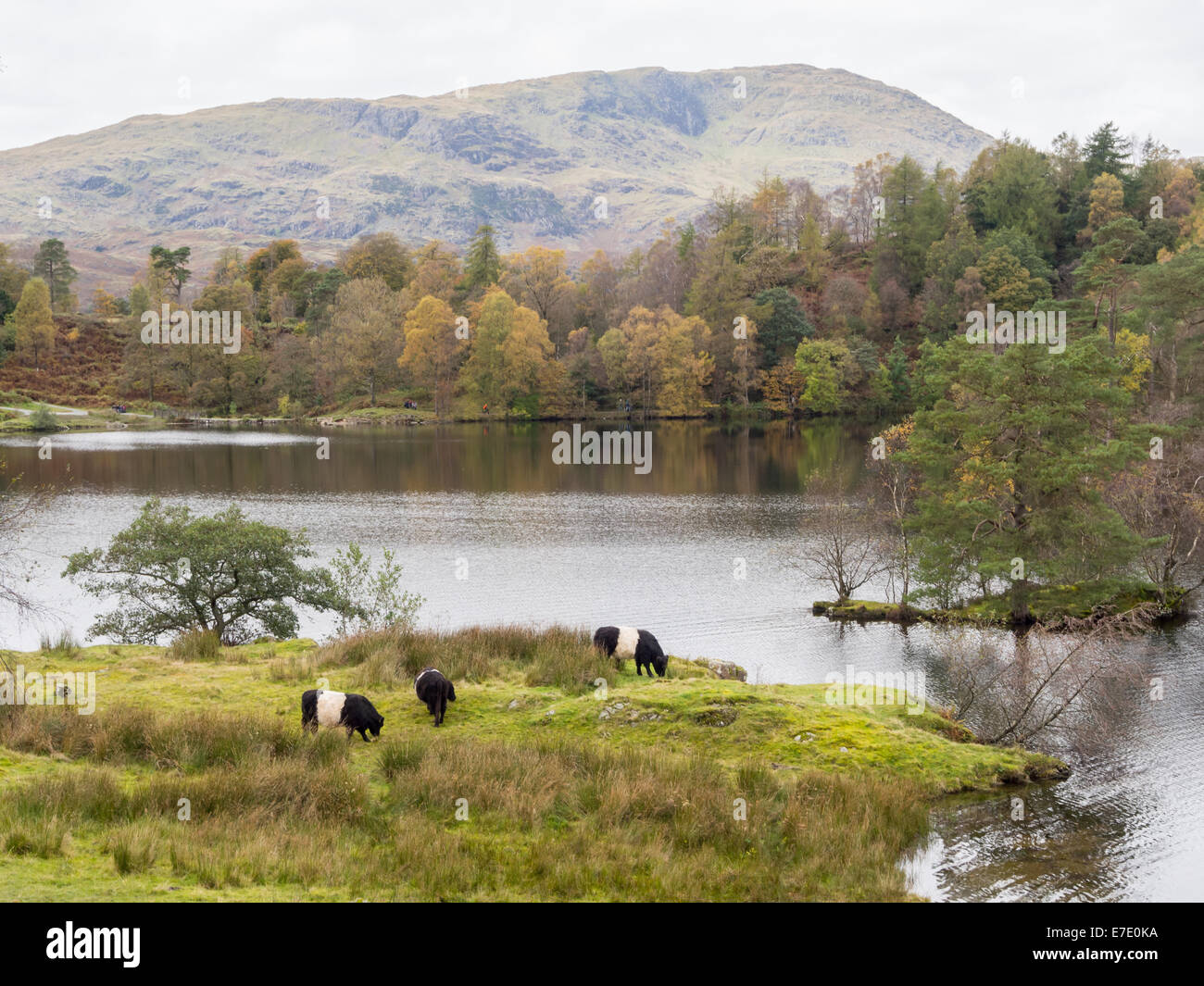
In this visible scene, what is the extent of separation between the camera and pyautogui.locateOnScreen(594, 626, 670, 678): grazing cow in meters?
18.2

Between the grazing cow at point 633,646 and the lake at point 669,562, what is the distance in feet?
18.8

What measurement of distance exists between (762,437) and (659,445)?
9874 millimetres

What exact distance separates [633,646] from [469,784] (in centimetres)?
728

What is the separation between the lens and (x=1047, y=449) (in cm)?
2816

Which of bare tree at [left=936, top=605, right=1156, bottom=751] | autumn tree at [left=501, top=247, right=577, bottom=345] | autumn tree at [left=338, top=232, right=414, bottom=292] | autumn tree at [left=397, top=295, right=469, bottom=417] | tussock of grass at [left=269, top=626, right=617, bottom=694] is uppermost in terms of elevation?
autumn tree at [left=338, top=232, right=414, bottom=292]

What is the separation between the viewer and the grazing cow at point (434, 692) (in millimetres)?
14562

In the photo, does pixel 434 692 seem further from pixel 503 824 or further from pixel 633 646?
pixel 633 646

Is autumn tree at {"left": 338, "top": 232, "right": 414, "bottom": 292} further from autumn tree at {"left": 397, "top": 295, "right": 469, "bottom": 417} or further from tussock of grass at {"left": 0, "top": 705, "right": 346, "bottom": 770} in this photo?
tussock of grass at {"left": 0, "top": 705, "right": 346, "bottom": 770}

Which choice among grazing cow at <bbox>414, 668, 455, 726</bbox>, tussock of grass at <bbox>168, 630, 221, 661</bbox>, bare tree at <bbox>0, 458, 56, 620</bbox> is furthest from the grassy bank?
bare tree at <bbox>0, 458, 56, 620</bbox>

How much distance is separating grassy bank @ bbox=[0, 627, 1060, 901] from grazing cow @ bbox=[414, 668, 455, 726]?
0.86 ft

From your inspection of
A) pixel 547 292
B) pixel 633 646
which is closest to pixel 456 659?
pixel 633 646

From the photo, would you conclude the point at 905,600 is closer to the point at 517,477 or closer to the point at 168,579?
the point at 168,579

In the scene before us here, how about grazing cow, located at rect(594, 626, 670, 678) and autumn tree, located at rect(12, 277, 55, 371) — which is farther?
autumn tree, located at rect(12, 277, 55, 371)
